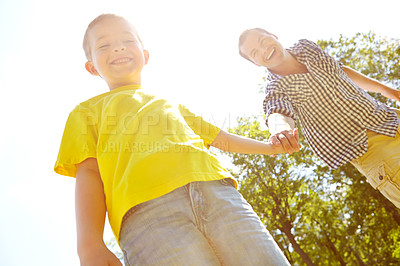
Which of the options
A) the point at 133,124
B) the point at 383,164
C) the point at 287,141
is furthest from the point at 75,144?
the point at 383,164

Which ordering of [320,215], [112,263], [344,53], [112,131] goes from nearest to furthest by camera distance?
[112,263]
[112,131]
[344,53]
[320,215]

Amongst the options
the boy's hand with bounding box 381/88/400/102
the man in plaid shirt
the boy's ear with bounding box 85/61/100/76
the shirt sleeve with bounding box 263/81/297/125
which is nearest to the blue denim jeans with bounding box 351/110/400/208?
the man in plaid shirt

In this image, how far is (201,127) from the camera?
2693mm

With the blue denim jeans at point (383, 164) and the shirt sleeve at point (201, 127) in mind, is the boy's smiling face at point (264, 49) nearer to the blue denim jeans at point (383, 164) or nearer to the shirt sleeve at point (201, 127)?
the blue denim jeans at point (383, 164)

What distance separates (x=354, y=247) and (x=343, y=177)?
8016 millimetres

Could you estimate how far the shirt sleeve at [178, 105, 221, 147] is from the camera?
2.68m

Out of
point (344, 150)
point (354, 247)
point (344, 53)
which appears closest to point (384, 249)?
point (354, 247)

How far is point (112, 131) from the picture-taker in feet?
7.14

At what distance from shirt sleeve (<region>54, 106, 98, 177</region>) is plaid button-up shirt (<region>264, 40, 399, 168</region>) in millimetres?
2056

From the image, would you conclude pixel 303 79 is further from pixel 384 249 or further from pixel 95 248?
pixel 384 249

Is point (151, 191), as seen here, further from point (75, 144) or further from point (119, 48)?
point (119, 48)

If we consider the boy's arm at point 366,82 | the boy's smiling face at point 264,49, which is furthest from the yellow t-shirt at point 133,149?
the boy's arm at point 366,82

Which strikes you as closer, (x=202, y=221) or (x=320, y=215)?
(x=202, y=221)

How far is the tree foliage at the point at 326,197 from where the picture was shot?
20109 millimetres
